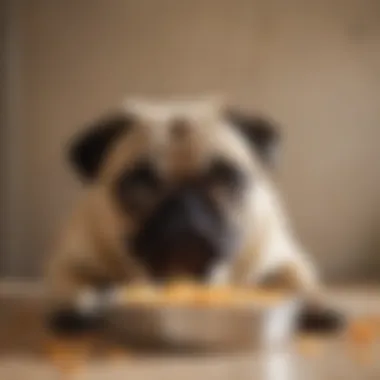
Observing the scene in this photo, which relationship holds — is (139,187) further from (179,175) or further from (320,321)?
(320,321)

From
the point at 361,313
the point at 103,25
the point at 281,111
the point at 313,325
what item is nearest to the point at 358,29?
the point at 281,111

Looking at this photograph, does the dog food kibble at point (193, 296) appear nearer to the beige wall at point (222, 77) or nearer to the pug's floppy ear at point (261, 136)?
the pug's floppy ear at point (261, 136)

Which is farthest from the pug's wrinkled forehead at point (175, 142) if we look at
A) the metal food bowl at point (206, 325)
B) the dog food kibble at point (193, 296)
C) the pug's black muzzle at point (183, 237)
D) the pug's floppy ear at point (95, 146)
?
the metal food bowl at point (206, 325)

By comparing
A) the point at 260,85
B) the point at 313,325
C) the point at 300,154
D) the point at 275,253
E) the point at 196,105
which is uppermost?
the point at 260,85

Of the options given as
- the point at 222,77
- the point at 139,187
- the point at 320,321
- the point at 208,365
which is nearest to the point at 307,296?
the point at 320,321

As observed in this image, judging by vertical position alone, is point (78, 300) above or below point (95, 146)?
below

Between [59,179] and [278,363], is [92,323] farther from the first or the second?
[59,179]

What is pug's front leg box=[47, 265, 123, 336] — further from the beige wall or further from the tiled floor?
the beige wall
